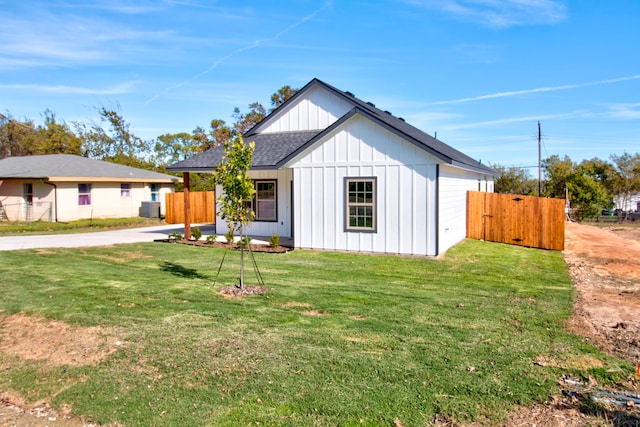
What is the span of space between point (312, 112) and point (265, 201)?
3.97 m

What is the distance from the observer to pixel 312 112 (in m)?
18.0

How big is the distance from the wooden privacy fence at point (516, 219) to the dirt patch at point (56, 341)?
46.4ft

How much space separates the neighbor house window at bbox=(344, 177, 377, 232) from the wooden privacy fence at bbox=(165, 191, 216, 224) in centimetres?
1432

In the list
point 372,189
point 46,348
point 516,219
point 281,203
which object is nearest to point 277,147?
point 281,203

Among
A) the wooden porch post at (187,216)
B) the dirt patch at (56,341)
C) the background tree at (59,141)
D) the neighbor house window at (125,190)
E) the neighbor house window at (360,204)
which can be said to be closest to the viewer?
the dirt patch at (56,341)

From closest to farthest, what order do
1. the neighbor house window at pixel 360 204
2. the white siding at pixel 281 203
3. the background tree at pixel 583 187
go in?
the neighbor house window at pixel 360 204
the white siding at pixel 281 203
the background tree at pixel 583 187

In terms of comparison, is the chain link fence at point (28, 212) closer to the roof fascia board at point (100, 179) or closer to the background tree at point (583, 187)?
the roof fascia board at point (100, 179)

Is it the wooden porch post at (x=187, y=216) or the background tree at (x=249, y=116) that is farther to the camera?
the background tree at (x=249, y=116)

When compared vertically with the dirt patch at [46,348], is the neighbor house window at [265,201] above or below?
above

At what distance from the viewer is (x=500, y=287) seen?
9297 mm

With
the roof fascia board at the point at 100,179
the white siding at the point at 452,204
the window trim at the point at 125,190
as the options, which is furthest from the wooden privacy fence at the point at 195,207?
the white siding at the point at 452,204

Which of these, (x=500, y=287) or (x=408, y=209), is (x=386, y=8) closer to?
(x=408, y=209)

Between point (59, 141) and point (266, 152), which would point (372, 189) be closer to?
point (266, 152)

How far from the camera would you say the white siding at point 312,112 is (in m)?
17.5
